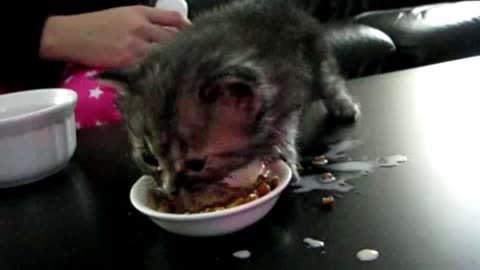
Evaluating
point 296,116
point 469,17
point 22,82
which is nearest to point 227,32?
point 296,116

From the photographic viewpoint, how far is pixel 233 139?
867 mm

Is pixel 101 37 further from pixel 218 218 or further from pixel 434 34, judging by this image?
Result: pixel 434 34

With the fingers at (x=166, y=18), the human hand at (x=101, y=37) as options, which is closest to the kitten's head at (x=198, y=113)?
the fingers at (x=166, y=18)

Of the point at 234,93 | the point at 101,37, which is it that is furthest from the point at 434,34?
the point at 234,93

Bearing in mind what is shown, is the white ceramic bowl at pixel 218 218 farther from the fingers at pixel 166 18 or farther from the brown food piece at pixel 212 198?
the fingers at pixel 166 18

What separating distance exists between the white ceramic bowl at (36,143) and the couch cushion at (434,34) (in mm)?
2040

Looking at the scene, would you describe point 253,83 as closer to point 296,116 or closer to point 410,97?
point 296,116

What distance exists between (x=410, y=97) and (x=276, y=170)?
374 millimetres

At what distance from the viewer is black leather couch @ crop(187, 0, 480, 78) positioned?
111 inches

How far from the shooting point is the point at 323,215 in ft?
2.60

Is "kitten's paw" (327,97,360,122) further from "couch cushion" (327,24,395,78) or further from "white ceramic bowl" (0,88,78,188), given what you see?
"couch cushion" (327,24,395,78)

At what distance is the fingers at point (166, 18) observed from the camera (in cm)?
136

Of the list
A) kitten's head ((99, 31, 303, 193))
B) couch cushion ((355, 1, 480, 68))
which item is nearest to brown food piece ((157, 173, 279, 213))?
kitten's head ((99, 31, 303, 193))

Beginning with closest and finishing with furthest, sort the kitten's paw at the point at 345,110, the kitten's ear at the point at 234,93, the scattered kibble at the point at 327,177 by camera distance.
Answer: the kitten's ear at the point at 234,93
the scattered kibble at the point at 327,177
the kitten's paw at the point at 345,110
